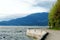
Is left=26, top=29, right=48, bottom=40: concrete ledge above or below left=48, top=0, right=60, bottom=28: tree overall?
below

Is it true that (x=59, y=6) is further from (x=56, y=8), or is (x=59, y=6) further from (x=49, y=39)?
(x=49, y=39)

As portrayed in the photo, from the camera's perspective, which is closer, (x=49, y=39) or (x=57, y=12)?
(x=49, y=39)

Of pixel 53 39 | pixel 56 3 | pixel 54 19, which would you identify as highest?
pixel 56 3

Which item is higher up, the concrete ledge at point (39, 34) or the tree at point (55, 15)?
the tree at point (55, 15)

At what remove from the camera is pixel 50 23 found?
68.6 m

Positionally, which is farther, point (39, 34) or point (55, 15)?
point (55, 15)

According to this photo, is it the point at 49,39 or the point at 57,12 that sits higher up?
the point at 57,12

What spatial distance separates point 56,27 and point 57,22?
64.4 inches

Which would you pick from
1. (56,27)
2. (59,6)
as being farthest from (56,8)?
(56,27)

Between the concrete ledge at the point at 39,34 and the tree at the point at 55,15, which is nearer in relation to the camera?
the concrete ledge at the point at 39,34

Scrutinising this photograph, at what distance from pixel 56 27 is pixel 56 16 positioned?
323cm

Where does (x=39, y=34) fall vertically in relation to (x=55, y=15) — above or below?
below

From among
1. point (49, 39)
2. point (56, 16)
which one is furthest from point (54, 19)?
point (49, 39)

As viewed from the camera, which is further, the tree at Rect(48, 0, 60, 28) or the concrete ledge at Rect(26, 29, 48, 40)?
the tree at Rect(48, 0, 60, 28)
